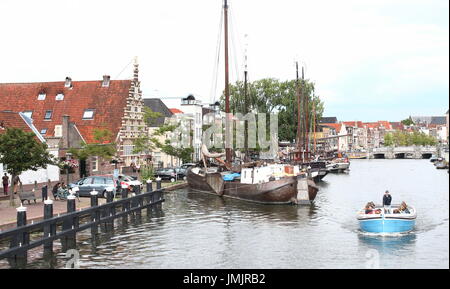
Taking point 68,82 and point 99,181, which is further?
point 68,82

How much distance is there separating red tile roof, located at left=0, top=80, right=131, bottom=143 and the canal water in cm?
2877

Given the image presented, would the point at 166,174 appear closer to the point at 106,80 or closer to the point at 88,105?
the point at 88,105

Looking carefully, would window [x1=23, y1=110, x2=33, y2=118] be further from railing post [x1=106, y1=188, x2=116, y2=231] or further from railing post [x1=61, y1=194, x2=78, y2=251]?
railing post [x1=61, y1=194, x2=78, y2=251]

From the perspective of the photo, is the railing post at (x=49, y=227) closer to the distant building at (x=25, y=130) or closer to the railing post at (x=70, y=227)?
the railing post at (x=70, y=227)

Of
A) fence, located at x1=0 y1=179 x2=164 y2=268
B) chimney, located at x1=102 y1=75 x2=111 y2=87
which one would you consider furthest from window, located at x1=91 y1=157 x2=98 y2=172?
fence, located at x1=0 y1=179 x2=164 y2=268

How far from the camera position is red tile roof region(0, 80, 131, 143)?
65.9m

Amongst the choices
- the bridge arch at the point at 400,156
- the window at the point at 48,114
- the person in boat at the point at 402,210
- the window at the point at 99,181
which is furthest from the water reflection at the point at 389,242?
the bridge arch at the point at 400,156

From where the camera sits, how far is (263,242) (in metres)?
27.1

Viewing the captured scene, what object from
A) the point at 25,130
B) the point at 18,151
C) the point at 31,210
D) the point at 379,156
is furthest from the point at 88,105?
the point at 379,156

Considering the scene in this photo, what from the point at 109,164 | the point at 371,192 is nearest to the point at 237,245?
the point at 371,192

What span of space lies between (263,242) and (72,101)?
46.2m

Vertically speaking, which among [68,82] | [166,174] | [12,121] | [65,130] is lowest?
[166,174]

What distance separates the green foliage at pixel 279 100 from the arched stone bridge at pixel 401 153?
67.9 m
